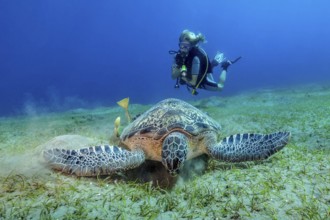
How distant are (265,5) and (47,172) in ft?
702

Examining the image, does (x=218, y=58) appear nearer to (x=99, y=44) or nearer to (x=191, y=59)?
(x=191, y=59)

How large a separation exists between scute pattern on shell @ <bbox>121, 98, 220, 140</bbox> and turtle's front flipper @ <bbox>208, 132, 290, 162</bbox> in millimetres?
502

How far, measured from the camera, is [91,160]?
4.15 meters

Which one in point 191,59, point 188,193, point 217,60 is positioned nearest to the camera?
point 188,193

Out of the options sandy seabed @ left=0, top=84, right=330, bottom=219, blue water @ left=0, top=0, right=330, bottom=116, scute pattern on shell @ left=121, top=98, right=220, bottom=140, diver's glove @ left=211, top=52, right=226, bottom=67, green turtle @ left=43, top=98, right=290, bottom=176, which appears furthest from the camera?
blue water @ left=0, top=0, right=330, bottom=116

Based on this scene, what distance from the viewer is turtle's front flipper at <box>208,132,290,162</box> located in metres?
4.51

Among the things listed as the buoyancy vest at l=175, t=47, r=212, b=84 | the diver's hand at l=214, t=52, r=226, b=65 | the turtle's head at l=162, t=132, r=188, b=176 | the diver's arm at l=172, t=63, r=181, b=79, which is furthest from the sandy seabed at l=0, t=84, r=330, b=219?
the diver's hand at l=214, t=52, r=226, b=65

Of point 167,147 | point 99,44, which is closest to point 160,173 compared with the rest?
point 167,147

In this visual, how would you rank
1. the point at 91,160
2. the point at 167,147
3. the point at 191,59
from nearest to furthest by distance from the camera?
the point at 91,160 → the point at 167,147 → the point at 191,59

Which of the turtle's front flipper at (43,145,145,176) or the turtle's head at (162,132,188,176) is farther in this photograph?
the turtle's head at (162,132,188,176)

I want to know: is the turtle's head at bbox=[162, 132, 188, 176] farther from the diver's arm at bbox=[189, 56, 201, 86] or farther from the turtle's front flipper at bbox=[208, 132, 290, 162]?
the diver's arm at bbox=[189, 56, 201, 86]

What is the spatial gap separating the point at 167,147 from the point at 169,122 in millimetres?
662

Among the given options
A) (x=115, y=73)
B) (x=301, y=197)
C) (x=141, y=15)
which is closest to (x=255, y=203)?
(x=301, y=197)

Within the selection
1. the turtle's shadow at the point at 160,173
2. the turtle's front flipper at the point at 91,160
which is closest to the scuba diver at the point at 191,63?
the turtle's shadow at the point at 160,173
